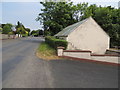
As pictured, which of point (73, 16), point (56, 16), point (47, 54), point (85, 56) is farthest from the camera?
point (73, 16)

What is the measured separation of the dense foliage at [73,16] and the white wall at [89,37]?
9.52 metres

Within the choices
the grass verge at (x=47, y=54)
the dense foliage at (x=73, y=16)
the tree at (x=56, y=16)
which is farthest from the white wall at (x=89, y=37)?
the tree at (x=56, y=16)

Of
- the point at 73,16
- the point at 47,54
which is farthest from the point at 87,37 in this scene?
the point at 73,16

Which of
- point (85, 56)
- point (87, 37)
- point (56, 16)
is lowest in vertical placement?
point (85, 56)

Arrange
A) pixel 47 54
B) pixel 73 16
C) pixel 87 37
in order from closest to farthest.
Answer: pixel 47 54 → pixel 87 37 → pixel 73 16

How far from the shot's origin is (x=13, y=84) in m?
4.28

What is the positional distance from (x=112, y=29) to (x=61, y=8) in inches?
563

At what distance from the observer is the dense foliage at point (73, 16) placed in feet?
80.3

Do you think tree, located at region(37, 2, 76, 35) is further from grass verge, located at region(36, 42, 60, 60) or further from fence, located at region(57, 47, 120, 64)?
fence, located at region(57, 47, 120, 64)

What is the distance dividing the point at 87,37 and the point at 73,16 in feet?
67.3

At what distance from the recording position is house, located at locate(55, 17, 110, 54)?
1474cm

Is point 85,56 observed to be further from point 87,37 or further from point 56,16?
point 56,16

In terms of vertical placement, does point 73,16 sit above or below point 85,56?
above

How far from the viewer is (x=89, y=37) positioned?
600 inches
